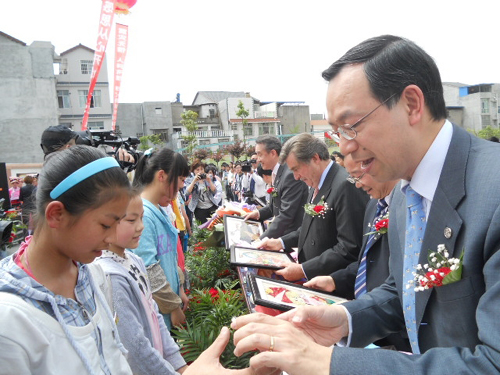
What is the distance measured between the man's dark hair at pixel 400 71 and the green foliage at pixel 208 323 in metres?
1.84

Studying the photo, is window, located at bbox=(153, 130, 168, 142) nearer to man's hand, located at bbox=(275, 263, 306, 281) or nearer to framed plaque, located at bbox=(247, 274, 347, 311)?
man's hand, located at bbox=(275, 263, 306, 281)

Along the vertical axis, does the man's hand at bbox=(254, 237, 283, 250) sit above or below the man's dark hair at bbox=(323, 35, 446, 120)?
below

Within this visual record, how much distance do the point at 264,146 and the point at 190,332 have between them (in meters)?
3.47

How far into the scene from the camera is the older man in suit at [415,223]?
3.16 ft

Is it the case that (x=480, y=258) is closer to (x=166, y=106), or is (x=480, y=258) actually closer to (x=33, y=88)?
(x=33, y=88)

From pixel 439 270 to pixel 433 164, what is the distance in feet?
1.22

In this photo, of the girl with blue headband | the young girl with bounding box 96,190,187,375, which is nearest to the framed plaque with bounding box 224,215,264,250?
the young girl with bounding box 96,190,187,375

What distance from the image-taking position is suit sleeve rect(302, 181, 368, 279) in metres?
2.78

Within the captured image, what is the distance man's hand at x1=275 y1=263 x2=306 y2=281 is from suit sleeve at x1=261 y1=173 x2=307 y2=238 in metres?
1.34

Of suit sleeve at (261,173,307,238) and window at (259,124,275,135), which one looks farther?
window at (259,124,275,135)

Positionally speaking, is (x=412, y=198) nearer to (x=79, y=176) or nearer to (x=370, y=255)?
(x=370, y=255)

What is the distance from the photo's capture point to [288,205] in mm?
4359

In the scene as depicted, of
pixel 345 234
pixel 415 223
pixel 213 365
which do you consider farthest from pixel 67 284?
pixel 345 234

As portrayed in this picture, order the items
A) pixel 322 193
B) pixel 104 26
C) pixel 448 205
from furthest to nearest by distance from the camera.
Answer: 1. pixel 104 26
2. pixel 322 193
3. pixel 448 205
